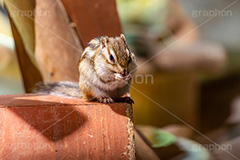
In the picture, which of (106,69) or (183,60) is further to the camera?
(183,60)

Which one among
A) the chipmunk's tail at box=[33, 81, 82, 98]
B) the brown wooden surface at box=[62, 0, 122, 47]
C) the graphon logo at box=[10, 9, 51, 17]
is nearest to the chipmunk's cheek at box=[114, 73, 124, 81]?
the chipmunk's tail at box=[33, 81, 82, 98]

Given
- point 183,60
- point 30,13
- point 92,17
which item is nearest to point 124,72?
point 92,17

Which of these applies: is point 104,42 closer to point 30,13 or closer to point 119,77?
point 119,77

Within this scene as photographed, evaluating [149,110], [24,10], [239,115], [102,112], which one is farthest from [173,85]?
[102,112]

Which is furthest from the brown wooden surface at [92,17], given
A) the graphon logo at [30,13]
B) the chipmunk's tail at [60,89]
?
the chipmunk's tail at [60,89]

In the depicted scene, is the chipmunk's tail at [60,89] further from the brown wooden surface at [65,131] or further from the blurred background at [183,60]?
the blurred background at [183,60]
